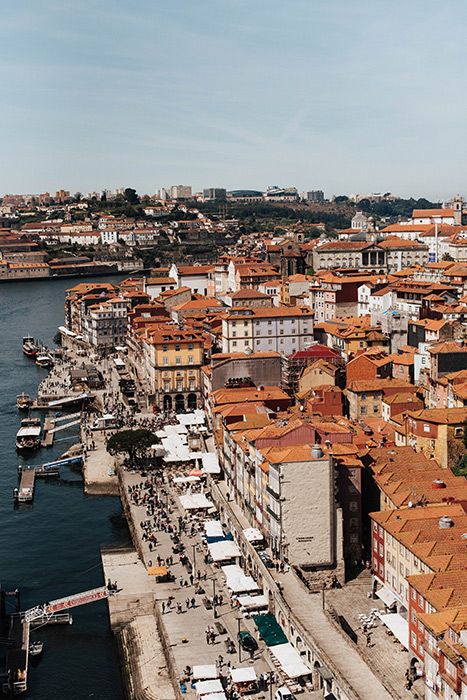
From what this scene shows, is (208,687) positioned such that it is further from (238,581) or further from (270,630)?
(238,581)

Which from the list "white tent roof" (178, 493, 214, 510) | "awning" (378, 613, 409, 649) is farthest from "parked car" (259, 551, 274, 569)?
"white tent roof" (178, 493, 214, 510)

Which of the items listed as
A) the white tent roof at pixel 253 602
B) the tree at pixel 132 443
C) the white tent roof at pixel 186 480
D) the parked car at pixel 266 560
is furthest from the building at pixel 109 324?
the white tent roof at pixel 253 602

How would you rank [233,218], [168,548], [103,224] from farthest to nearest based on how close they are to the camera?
1. [233,218]
2. [103,224]
3. [168,548]

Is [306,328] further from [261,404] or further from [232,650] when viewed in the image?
[232,650]

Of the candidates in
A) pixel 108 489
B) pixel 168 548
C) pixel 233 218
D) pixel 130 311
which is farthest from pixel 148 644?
pixel 233 218

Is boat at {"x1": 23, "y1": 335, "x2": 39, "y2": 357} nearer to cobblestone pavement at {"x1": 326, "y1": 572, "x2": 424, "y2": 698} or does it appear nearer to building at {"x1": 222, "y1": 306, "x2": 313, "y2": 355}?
building at {"x1": 222, "y1": 306, "x2": 313, "y2": 355}
